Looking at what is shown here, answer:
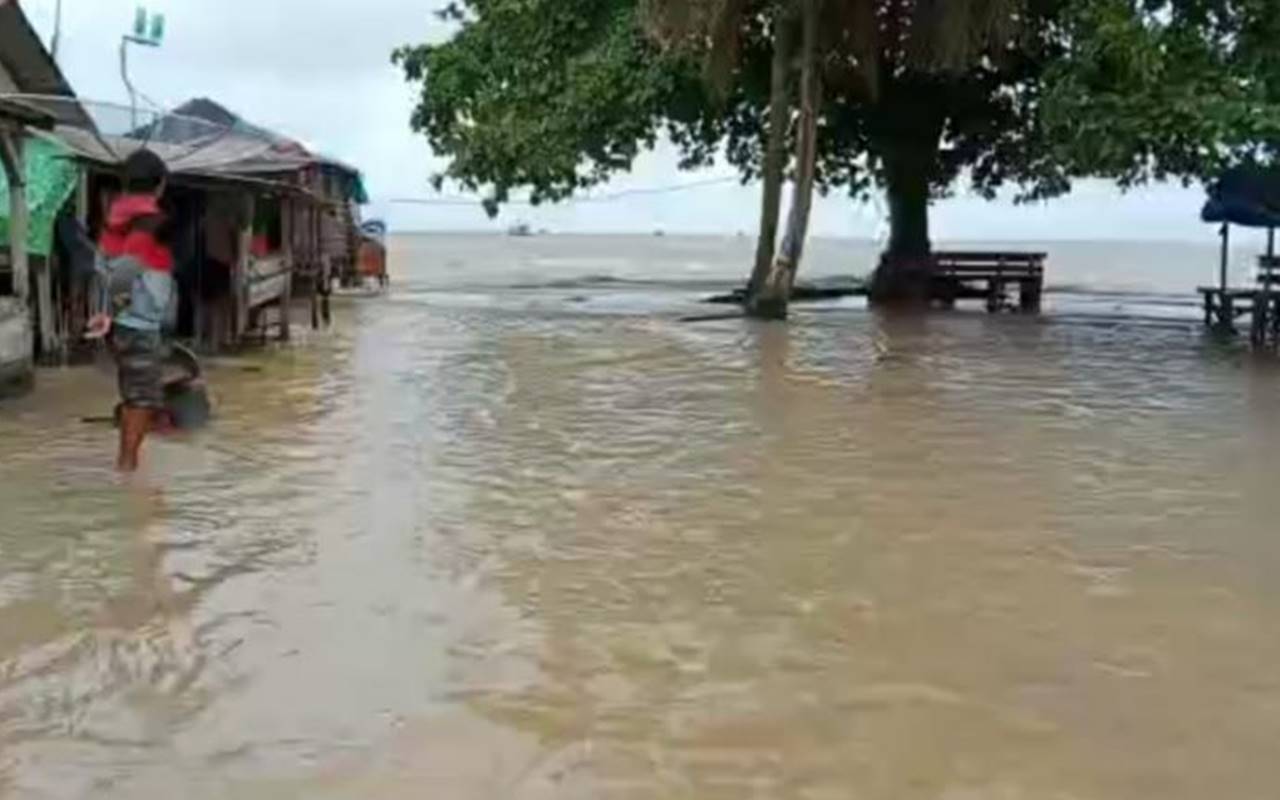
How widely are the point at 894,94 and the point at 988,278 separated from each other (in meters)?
3.59

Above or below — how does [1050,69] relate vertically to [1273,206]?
above

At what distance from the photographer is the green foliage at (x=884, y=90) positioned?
20.6 meters

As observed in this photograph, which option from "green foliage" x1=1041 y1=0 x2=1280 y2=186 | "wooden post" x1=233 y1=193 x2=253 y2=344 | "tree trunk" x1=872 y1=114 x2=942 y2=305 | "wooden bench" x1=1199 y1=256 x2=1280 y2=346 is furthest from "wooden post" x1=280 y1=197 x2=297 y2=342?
"tree trunk" x1=872 y1=114 x2=942 y2=305

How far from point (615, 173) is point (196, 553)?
22422 millimetres

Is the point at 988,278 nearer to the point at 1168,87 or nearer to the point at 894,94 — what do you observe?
the point at 894,94

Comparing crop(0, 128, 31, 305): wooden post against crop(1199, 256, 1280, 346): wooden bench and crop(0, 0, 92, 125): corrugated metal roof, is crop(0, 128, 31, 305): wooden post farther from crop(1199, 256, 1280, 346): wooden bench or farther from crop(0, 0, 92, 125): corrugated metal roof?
crop(1199, 256, 1280, 346): wooden bench

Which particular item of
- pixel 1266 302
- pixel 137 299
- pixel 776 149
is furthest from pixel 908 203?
pixel 137 299

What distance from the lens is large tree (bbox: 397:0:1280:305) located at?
20609mm

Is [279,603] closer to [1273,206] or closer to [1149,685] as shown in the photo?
[1149,685]

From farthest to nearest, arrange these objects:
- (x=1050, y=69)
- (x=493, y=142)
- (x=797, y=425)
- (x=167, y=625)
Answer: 1. (x=493, y=142)
2. (x=1050, y=69)
3. (x=797, y=425)
4. (x=167, y=625)

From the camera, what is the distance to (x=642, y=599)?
19.7ft

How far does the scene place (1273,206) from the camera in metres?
18.5

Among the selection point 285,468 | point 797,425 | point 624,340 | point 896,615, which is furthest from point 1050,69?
point 896,615

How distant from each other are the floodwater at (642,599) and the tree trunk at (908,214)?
633 inches
